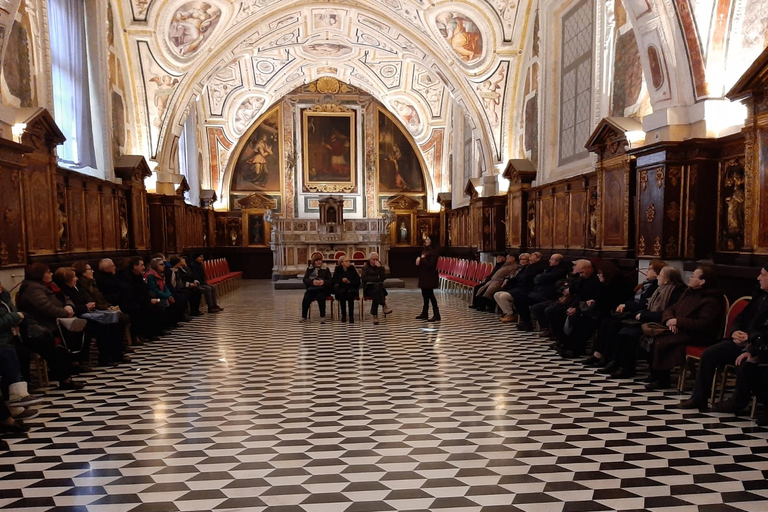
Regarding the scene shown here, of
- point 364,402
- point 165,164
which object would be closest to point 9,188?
point 364,402

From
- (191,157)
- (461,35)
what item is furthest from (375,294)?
(191,157)

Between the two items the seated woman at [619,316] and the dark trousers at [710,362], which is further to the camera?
the seated woman at [619,316]

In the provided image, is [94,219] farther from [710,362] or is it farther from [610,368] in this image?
[710,362]

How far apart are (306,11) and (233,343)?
12.6 metres

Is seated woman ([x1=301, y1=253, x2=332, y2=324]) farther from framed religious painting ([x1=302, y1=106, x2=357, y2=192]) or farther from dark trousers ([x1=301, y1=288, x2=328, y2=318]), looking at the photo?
framed religious painting ([x1=302, y1=106, x2=357, y2=192])

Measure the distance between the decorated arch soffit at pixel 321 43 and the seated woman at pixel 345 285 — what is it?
287 inches

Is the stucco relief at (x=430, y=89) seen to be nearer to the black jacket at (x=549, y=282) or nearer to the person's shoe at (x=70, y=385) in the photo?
the black jacket at (x=549, y=282)

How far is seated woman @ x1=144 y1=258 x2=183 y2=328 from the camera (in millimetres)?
10117

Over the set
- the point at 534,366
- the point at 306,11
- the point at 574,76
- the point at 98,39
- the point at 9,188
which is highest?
the point at 306,11

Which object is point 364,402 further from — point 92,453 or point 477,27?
point 477,27

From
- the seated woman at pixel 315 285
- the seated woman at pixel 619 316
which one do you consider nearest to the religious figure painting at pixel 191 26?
the seated woman at pixel 315 285

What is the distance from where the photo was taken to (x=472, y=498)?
3693 millimetres

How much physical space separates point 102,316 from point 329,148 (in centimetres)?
1966

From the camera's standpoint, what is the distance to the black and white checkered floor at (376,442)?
373cm
